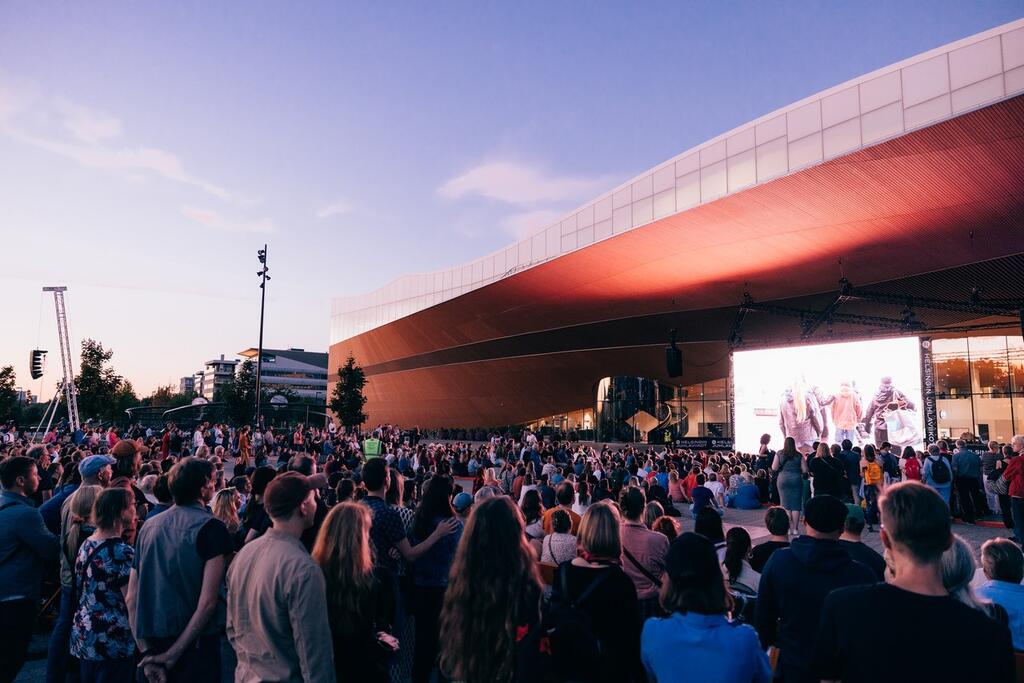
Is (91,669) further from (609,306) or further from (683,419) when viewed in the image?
(683,419)

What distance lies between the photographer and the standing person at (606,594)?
118 inches

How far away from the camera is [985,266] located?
69.3ft

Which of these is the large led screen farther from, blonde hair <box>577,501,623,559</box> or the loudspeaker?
blonde hair <box>577,501,623,559</box>

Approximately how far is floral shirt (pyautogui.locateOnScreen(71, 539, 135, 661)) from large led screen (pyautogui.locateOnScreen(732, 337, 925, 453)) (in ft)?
62.3

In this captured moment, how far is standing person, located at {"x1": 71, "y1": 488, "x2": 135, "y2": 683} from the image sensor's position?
141 inches

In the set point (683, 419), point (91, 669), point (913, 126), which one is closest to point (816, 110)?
point (913, 126)

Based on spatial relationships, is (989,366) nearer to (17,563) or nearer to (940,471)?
(940,471)

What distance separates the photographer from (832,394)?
20391 mm

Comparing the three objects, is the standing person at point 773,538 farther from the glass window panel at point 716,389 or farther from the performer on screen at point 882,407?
the glass window panel at point 716,389

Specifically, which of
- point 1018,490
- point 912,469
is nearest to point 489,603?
point 1018,490

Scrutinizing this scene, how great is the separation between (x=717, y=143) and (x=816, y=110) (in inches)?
129

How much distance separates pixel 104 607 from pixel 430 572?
195cm

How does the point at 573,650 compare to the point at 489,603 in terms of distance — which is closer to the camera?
the point at 573,650

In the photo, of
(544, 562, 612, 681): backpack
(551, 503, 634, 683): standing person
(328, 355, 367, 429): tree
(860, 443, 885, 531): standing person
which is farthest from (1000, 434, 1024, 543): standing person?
(328, 355, 367, 429): tree
